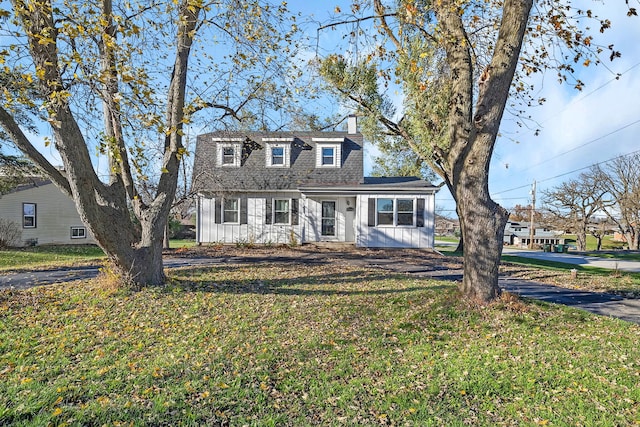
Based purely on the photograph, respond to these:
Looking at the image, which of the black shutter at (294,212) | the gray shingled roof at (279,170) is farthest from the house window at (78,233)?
the black shutter at (294,212)

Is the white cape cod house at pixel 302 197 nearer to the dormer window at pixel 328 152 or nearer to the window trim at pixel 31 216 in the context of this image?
the dormer window at pixel 328 152

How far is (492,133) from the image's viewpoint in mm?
5926

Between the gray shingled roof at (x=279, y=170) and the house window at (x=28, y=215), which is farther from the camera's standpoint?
the house window at (x=28, y=215)

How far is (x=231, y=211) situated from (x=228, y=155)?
298 cm

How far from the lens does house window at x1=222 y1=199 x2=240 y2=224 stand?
1753 centimetres

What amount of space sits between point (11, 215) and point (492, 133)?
23.3 meters

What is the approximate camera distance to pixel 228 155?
18.2m

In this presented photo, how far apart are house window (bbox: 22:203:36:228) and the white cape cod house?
10540 millimetres

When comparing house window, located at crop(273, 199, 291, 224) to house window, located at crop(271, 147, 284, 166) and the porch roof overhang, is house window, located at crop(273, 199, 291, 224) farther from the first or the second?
house window, located at crop(271, 147, 284, 166)

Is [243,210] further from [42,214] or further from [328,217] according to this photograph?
[42,214]

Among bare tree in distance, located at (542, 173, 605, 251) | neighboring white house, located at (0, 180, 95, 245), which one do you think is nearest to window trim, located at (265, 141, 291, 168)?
neighboring white house, located at (0, 180, 95, 245)

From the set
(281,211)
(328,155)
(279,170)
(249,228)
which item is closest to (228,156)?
(279,170)

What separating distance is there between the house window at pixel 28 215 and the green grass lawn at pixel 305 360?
16888 millimetres

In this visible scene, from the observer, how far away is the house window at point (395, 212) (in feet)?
52.7
